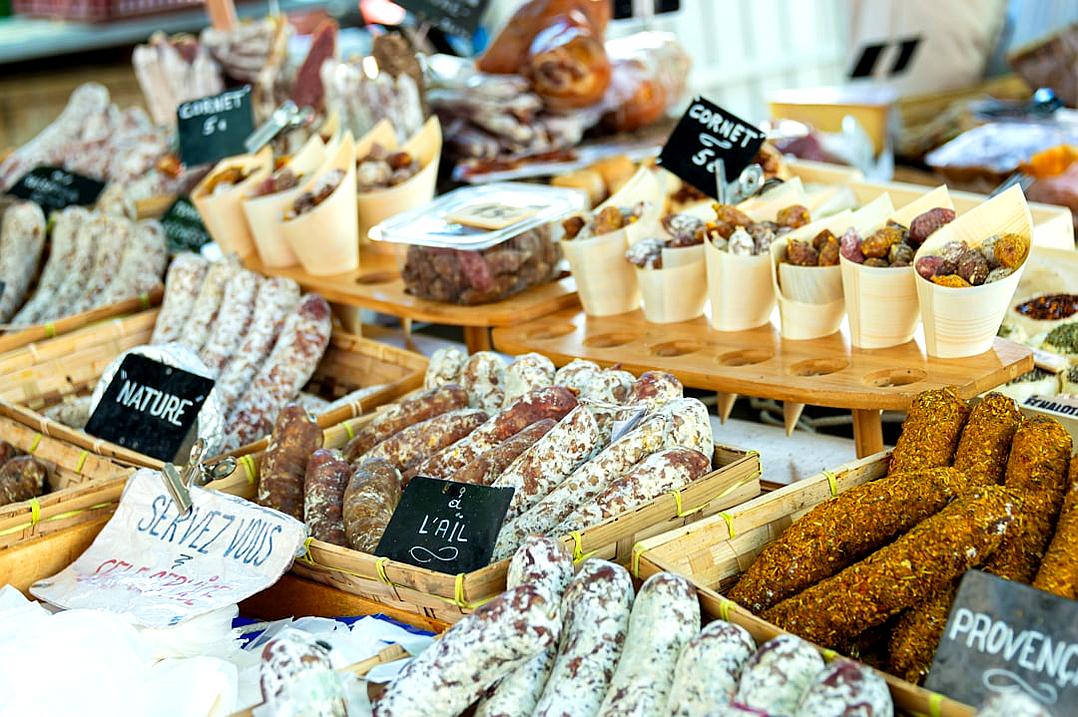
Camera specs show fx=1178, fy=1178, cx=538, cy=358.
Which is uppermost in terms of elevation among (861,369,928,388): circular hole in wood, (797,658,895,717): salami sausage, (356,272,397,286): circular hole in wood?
(797,658,895,717): salami sausage

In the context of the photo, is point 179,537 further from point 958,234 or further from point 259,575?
point 958,234

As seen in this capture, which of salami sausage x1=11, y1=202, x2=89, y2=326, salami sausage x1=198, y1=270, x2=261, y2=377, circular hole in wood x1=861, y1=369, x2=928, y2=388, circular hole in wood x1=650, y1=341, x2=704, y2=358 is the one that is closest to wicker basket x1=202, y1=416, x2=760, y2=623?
circular hole in wood x1=861, y1=369, x2=928, y2=388

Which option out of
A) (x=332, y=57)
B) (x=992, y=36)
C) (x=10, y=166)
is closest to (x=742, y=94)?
(x=992, y=36)

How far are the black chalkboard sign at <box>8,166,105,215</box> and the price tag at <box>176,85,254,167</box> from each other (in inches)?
26.2

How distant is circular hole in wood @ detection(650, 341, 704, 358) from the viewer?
270 centimetres

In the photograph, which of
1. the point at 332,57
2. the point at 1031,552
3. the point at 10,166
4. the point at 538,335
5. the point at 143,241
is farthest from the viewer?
the point at 10,166

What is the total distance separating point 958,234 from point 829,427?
0.76m

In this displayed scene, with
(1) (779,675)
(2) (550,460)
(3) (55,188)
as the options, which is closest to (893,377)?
(2) (550,460)

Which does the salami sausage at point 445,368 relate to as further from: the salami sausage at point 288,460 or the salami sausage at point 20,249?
the salami sausage at point 20,249

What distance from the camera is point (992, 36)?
662cm

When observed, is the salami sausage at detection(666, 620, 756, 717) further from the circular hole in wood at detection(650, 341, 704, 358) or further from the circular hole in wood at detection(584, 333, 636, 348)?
the circular hole in wood at detection(584, 333, 636, 348)

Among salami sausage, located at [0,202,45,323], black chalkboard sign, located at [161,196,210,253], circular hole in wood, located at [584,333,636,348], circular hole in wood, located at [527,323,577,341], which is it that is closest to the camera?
circular hole in wood, located at [584,333,636,348]

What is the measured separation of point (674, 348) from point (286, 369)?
101cm

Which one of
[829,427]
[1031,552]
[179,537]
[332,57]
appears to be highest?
[332,57]
